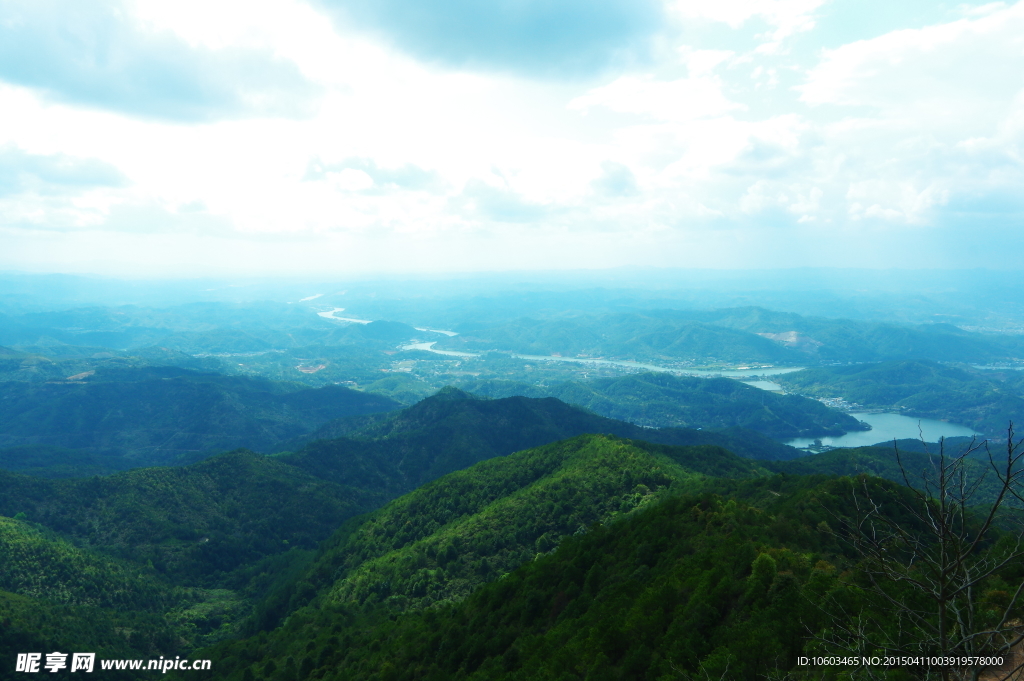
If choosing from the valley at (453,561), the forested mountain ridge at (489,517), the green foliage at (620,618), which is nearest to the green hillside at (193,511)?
the valley at (453,561)

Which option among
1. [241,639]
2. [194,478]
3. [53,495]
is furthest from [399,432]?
[241,639]

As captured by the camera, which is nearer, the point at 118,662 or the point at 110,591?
the point at 118,662

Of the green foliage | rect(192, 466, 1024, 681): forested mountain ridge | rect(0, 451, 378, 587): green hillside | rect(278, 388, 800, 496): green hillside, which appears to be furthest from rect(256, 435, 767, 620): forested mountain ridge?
rect(278, 388, 800, 496): green hillside

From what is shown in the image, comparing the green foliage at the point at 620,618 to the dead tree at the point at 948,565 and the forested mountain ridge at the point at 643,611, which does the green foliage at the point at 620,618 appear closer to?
the forested mountain ridge at the point at 643,611

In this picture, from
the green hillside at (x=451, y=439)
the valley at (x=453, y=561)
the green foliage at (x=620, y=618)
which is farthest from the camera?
the green hillside at (x=451, y=439)

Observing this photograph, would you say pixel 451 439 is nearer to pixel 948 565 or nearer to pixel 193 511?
pixel 193 511

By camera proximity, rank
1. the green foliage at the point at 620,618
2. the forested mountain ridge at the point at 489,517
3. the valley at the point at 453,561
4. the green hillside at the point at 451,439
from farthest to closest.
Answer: the green hillside at the point at 451,439, the forested mountain ridge at the point at 489,517, the valley at the point at 453,561, the green foliage at the point at 620,618

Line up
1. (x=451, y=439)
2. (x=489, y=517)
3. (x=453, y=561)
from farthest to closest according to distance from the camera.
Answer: (x=451, y=439) → (x=489, y=517) → (x=453, y=561)

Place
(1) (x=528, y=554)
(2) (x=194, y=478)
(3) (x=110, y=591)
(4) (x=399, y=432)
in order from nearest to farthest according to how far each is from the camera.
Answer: (1) (x=528, y=554)
(3) (x=110, y=591)
(2) (x=194, y=478)
(4) (x=399, y=432)

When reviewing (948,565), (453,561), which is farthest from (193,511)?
(948,565)

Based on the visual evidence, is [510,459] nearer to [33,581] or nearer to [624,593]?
[624,593]

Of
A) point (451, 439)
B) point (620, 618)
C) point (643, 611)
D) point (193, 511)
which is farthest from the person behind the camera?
point (451, 439)
